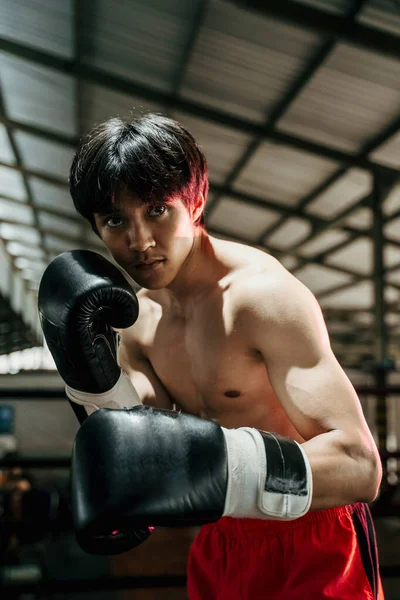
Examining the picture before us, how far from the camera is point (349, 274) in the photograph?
331 inches

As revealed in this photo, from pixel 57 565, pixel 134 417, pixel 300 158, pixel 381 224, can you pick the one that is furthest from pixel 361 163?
pixel 134 417

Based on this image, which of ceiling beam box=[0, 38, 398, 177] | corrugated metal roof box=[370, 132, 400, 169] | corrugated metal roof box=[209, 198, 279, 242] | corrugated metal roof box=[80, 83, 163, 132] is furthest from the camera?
corrugated metal roof box=[209, 198, 279, 242]

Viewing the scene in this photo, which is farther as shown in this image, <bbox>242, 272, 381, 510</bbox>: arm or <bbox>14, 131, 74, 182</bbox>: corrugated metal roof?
<bbox>14, 131, 74, 182</bbox>: corrugated metal roof

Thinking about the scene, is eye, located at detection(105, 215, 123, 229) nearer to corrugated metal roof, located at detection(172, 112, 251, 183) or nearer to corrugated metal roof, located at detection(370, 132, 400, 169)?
corrugated metal roof, located at detection(172, 112, 251, 183)

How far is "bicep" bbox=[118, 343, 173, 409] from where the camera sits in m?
1.23

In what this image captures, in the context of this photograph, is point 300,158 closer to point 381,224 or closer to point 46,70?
point 381,224

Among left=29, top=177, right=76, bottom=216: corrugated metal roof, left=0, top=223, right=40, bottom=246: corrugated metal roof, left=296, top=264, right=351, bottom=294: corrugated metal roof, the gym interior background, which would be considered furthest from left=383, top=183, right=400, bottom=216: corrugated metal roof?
left=0, top=223, right=40, bottom=246: corrugated metal roof

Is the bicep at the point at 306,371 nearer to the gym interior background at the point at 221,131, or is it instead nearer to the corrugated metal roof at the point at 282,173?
the gym interior background at the point at 221,131

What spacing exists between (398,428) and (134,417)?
11287 millimetres

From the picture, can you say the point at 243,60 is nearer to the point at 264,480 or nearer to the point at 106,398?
the point at 106,398

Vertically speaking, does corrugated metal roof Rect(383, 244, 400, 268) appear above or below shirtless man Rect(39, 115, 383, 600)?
above

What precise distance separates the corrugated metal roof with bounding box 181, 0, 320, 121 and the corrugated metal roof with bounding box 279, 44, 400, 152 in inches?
7.8

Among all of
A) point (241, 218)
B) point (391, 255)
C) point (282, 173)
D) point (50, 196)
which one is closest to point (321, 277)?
point (391, 255)

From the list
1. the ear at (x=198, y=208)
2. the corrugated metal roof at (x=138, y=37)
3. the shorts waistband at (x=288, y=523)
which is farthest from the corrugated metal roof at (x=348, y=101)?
the shorts waistband at (x=288, y=523)
